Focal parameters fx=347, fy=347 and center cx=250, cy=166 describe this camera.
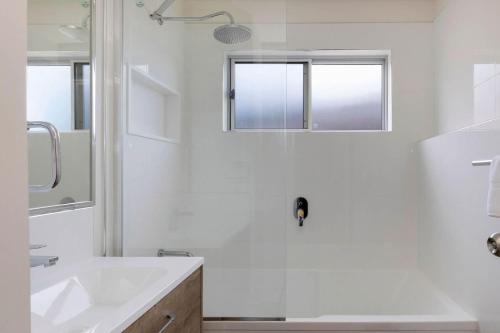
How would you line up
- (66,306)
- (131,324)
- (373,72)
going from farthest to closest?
(373,72), (66,306), (131,324)

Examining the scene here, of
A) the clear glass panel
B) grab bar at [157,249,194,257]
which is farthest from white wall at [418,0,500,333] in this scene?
grab bar at [157,249,194,257]

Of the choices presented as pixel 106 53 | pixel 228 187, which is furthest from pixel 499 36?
pixel 106 53

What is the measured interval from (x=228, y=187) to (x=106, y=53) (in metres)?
1.02

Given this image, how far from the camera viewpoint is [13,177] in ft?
1.35

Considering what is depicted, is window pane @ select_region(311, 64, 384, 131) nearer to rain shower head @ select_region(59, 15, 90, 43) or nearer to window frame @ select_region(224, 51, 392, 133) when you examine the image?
window frame @ select_region(224, 51, 392, 133)

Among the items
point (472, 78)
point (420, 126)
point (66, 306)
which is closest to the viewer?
point (66, 306)

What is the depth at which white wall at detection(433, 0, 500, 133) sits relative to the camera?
1.76 m

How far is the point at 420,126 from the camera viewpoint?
255 cm

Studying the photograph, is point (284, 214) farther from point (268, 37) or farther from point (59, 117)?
point (59, 117)

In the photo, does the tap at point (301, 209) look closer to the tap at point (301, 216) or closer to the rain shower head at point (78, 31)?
the tap at point (301, 216)

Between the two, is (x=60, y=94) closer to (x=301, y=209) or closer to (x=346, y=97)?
(x=301, y=209)

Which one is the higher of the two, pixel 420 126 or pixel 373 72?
pixel 373 72

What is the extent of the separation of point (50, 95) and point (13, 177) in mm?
925

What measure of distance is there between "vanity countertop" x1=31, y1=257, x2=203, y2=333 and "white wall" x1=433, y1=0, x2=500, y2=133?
169 centimetres
